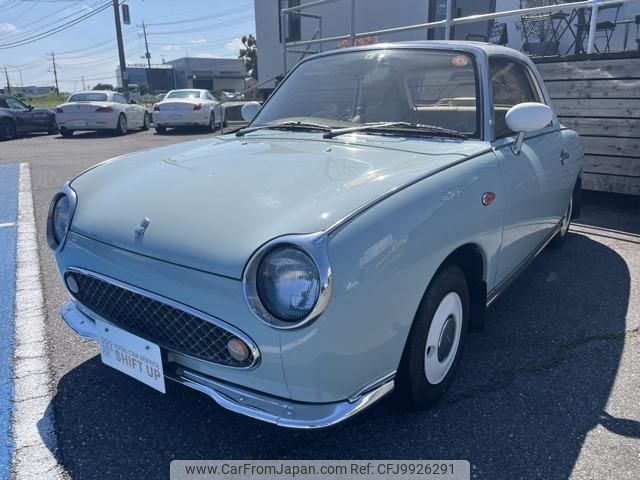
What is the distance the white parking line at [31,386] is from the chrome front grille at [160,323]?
56 centimetres

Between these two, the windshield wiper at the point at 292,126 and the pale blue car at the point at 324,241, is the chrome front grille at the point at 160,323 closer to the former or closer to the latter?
the pale blue car at the point at 324,241

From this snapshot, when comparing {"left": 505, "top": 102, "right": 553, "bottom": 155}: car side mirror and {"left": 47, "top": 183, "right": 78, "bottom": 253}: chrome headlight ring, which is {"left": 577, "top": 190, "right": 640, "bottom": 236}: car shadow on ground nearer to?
{"left": 505, "top": 102, "right": 553, "bottom": 155}: car side mirror

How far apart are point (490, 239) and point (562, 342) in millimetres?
980

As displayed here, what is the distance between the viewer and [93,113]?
579 inches

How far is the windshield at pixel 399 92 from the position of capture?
2834 mm

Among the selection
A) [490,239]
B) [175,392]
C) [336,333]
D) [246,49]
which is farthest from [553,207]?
[246,49]

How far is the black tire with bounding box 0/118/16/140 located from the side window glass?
15072 millimetres

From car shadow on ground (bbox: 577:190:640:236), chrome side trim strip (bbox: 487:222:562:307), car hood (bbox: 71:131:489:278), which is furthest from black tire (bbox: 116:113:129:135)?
chrome side trim strip (bbox: 487:222:562:307)

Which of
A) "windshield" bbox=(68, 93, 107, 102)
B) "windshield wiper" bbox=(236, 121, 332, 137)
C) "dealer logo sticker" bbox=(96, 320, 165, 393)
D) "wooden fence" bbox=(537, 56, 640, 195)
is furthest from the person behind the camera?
"windshield" bbox=(68, 93, 107, 102)

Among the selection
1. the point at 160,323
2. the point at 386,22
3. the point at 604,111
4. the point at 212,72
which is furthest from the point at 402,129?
the point at 212,72

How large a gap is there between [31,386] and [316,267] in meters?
1.79

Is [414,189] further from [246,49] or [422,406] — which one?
[246,49]

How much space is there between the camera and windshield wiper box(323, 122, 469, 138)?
106 inches

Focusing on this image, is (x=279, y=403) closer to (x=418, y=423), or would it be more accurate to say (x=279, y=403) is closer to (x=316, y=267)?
(x=316, y=267)
